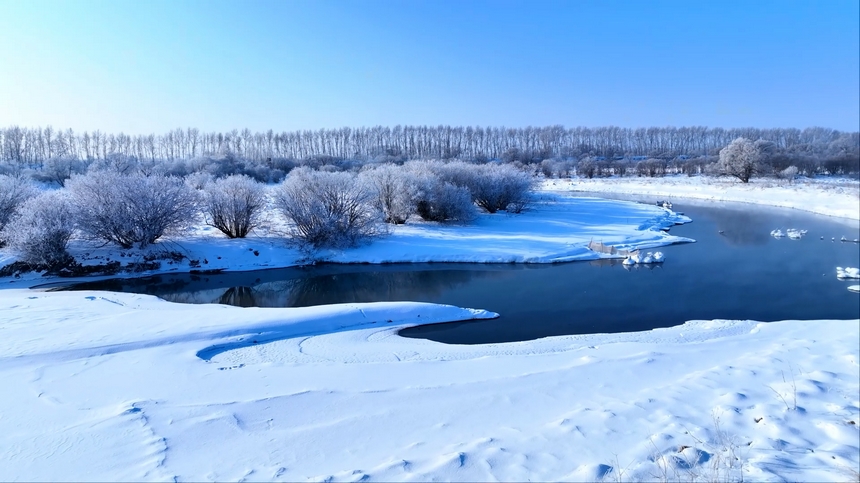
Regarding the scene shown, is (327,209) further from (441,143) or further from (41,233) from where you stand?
(441,143)

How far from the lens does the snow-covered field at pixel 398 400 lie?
4586 mm

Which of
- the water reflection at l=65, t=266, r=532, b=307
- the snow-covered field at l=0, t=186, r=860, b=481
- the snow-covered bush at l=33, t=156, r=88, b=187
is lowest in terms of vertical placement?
the water reflection at l=65, t=266, r=532, b=307

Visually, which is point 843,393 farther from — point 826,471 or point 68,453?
point 68,453

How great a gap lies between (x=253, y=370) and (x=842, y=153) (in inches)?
459

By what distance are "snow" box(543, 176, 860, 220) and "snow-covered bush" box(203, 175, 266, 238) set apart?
21.4 m

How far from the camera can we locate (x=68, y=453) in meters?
4.97

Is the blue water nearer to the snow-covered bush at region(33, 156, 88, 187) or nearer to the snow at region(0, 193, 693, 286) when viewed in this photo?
the snow at region(0, 193, 693, 286)

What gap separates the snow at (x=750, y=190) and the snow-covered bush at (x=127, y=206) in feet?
71.2

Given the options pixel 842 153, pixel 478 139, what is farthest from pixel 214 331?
pixel 478 139

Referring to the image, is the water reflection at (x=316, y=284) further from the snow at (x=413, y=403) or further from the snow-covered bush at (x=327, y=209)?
the snow at (x=413, y=403)

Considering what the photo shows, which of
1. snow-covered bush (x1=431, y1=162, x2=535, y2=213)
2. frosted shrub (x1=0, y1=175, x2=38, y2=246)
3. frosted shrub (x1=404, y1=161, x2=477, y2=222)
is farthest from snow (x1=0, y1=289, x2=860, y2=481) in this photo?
snow-covered bush (x1=431, y1=162, x2=535, y2=213)

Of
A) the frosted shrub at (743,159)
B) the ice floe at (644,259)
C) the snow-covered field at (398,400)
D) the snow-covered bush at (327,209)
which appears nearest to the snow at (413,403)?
the snow-covered field at (398,400)

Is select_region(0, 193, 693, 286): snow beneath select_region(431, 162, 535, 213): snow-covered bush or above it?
beneath

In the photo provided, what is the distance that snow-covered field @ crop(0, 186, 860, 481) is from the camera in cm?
459
